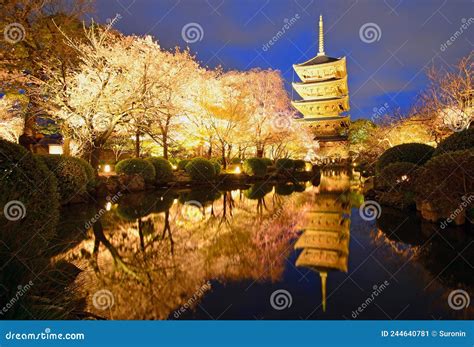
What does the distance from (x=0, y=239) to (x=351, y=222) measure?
838 cm

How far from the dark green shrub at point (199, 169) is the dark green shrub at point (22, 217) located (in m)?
15.9

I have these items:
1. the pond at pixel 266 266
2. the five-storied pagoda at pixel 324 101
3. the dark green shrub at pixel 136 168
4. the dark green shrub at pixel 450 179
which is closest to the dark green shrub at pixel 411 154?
the pond at pixel 266 266

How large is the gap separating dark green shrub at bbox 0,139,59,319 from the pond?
0.80 meters

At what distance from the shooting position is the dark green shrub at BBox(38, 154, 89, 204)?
1127 cm

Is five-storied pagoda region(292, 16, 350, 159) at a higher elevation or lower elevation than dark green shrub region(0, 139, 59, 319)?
higher

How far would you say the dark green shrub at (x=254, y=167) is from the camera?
25.4 m

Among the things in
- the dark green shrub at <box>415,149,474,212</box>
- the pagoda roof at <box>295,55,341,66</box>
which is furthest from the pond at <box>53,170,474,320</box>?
the pagoda roof at <box>295,55,341,66</box>

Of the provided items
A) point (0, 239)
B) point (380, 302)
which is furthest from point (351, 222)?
point (0, 239)

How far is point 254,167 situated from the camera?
2552 cm

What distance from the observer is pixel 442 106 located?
1758 cm

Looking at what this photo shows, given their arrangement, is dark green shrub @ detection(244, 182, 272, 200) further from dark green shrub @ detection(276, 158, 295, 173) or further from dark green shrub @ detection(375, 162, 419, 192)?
dark green shrub @ detection(276, 158, 295, 173)

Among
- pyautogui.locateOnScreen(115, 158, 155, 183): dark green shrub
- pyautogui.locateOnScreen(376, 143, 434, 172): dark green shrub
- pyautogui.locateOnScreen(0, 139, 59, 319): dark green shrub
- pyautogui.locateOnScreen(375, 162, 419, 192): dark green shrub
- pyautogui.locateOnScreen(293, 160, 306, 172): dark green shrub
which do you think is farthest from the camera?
pyautogui.locateOnScreen(293, 160, 306, 172): dark green shrub

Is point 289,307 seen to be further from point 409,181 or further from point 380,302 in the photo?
point 409,181

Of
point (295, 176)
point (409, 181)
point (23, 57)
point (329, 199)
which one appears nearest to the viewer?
point (409, 181)
